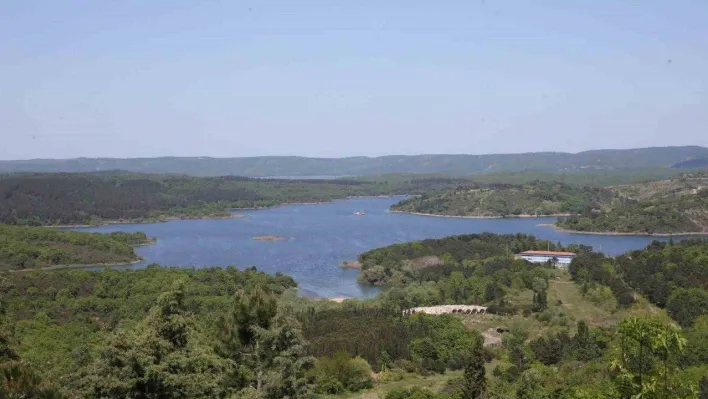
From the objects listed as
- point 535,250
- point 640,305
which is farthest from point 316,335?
point 535,250

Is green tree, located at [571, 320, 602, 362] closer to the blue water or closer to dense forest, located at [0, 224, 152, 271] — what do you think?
the blue water

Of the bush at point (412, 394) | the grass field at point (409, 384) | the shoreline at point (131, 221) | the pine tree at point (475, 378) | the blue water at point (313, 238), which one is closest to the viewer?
the pine tree at point (475, 378)

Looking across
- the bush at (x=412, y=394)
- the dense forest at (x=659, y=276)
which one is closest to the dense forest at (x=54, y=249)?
the dense forest at (x=659, y=276)

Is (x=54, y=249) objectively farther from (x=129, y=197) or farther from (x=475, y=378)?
(x=129, y=197)

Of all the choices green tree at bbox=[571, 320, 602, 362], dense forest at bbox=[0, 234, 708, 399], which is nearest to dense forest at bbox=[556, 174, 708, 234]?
dense forest at bbox=[0, 234, 708, 399]

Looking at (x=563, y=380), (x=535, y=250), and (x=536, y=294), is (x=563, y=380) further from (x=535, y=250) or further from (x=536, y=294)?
(x=535, y=250)

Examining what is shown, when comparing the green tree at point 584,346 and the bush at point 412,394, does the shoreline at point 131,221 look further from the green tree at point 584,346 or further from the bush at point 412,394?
the bush at point 412,394

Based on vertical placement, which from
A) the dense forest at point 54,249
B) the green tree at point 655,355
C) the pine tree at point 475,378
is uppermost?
the green tree at point 655,355
